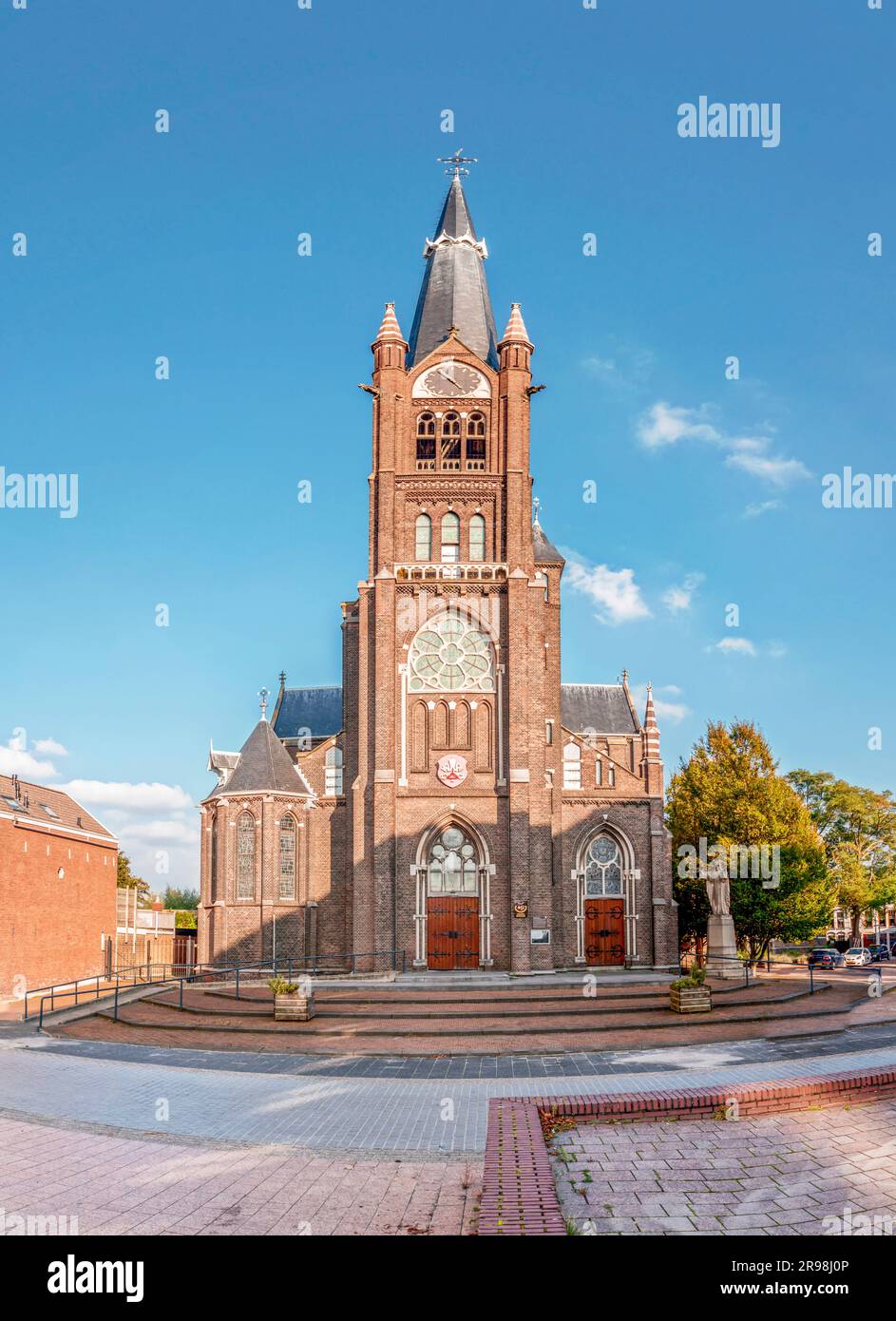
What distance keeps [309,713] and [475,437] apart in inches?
631

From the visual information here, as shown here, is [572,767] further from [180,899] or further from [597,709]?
[180,899]

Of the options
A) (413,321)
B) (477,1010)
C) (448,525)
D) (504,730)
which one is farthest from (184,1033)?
(413,321)

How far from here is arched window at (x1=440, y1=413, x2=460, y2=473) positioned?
4081 cm

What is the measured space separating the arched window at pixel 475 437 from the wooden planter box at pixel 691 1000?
2350cm

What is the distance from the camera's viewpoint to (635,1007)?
83.6 feet

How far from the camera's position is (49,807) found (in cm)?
4384

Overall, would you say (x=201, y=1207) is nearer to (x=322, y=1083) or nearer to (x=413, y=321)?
(x=322, y=1083)

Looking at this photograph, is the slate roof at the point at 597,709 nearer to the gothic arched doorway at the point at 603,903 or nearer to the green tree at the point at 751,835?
the green tree at the point at 751,835

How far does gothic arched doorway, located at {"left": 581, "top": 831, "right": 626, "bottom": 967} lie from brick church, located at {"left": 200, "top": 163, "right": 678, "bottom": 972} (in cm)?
6

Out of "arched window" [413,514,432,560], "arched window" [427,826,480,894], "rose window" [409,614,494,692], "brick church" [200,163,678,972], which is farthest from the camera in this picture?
"arched window" [413,514,432,560]

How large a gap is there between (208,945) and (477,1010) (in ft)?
52.8

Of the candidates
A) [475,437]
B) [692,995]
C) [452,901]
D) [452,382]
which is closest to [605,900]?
[452,901]

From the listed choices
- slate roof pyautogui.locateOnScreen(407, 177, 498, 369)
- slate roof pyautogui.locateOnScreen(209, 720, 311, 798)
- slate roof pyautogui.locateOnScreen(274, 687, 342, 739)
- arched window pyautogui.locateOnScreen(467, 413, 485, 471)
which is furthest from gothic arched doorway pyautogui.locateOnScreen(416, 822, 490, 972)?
slate roof pyautogui.locateOnScreen(407, 177, 498, 369)

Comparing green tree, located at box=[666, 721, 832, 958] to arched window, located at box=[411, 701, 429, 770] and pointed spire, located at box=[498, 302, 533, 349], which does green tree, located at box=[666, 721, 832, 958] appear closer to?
arched window, located at box=[411, 701, 429, 770]
